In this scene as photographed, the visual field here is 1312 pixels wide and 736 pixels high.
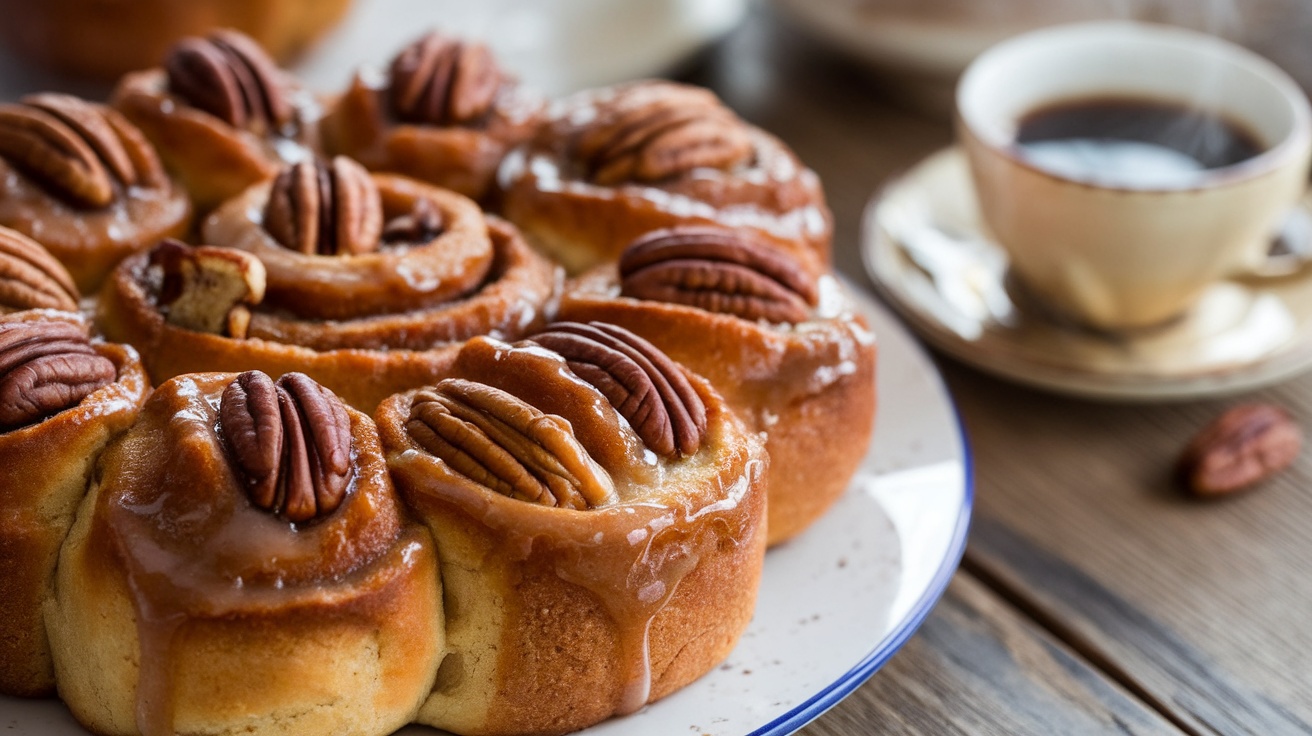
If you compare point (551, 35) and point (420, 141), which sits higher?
point (420, 141)

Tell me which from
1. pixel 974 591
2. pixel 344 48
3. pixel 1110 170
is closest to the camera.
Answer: pixel 974 591

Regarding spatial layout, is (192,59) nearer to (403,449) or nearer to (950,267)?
(403,449)

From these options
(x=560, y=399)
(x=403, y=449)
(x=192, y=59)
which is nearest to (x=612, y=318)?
(x=560, y=399)

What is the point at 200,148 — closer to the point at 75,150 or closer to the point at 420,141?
the point at 75,150

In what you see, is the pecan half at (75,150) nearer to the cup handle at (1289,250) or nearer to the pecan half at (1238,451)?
the pecan half at (1238,451)

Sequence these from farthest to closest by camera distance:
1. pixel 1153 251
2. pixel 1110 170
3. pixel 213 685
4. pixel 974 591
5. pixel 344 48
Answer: pixel 344 48 → pixel 1110 170 → pixel 1153 251 → pixel 974 591 → pixel 213 685

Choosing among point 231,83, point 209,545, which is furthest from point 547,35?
point 209,545
